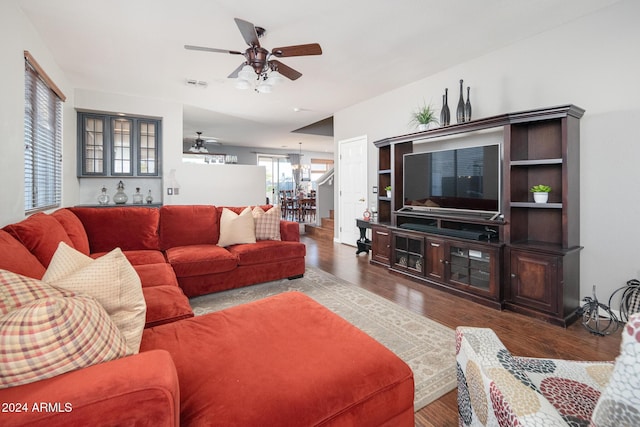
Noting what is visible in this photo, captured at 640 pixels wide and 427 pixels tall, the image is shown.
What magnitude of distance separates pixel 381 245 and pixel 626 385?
12.6ft

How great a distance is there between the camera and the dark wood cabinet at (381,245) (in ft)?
13.9

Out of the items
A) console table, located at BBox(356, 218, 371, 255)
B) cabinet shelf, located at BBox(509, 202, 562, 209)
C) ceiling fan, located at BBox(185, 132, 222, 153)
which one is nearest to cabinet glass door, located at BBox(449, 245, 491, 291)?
cabinet shelf, located at BBox(509, 202, 562, 209)

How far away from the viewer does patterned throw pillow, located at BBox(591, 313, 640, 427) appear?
0.53 metres

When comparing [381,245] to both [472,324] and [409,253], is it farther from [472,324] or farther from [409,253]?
[472,324]

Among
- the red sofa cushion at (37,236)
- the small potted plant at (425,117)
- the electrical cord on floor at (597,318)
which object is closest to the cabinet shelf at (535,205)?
the electrical cord on floor at (597,318)

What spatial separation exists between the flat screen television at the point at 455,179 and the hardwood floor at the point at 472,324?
1026 mm

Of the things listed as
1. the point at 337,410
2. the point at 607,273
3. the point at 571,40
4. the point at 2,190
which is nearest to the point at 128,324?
the point at 337,410

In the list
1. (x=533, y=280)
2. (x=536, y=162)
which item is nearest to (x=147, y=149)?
(x=536, y=162)

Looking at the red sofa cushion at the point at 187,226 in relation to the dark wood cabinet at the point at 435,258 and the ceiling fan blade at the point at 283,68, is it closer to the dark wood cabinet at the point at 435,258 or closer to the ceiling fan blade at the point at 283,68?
the ceiling fan blade at the point at 283,68

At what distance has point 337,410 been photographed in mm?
1018

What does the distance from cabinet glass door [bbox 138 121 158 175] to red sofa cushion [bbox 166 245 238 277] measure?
2761mm

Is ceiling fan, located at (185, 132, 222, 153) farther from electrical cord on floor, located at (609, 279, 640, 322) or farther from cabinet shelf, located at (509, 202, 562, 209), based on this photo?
electrical cord on floor, located at (609, 279, 640, 322)

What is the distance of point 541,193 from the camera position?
281cm

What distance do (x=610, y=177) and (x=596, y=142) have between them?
1.09 feet
